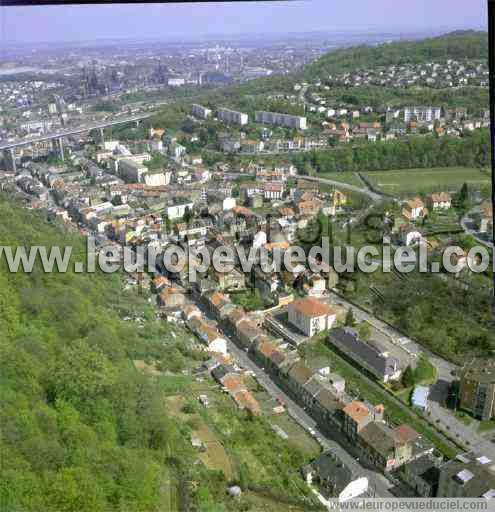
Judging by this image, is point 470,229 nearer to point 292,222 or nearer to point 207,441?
point 292,222

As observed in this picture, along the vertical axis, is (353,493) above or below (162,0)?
below

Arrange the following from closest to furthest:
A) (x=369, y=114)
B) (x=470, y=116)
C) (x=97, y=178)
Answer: (x=97, y=178)
(x=470, y=116)
(x=369, y=114)

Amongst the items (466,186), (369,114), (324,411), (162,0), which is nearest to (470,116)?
(369,114)

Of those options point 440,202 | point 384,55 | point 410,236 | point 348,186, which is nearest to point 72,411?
point 410,236

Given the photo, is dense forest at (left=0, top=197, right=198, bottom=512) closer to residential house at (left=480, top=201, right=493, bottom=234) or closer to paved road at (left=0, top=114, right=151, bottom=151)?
residential house at (left=480, top=201, right=493, bottom=234)

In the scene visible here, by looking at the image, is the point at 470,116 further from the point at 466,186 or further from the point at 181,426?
the point at 181,426

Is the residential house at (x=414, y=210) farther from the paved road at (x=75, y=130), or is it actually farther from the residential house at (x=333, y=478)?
the paved road at (x=75, y=130)

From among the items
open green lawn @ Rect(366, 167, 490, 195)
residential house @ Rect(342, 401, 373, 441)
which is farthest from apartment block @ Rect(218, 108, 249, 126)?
residential house @ Rect(342, 401, 373, 441)
